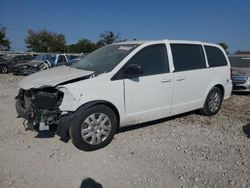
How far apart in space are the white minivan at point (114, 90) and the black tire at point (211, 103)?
249mm

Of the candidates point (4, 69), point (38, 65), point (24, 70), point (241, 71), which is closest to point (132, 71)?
point (241, 71)

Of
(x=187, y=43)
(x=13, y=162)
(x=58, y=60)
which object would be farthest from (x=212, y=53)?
(x=58, y=60)

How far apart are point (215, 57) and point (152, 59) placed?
2.21m

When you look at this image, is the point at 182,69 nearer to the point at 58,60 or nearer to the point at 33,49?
the point at 58,60

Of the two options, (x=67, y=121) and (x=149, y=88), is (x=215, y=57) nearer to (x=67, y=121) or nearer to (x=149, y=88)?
(x=149, y=88)

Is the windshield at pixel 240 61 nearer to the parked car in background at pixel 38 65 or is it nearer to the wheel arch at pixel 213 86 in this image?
the wheel arch at pixel 213 86

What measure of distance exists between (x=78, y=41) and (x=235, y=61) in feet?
185

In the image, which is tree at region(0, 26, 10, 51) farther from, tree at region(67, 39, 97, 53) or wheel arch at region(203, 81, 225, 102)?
wheel arch at region(203, 81, 225, 102)

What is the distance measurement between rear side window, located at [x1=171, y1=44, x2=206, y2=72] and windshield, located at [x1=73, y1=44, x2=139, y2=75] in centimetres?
95

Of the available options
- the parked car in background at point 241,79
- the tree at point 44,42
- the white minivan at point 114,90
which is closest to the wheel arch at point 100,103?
the white minivan at point 114,90

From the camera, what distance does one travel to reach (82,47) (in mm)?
59438

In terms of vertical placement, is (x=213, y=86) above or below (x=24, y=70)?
above

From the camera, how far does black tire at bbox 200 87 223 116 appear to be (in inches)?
249

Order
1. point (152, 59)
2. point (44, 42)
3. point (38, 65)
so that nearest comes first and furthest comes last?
point (152, 59) < point (38, 65) < point (44, 42)
